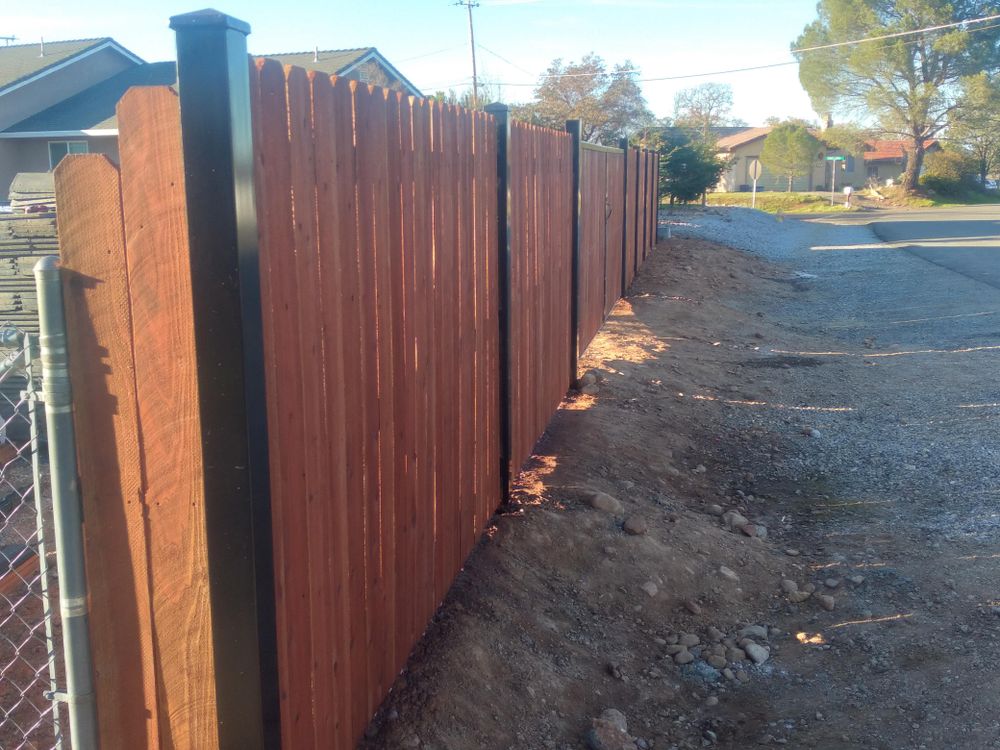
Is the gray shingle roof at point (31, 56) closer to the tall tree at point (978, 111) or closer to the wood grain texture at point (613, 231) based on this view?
the wood grain texture at point (613, 231)

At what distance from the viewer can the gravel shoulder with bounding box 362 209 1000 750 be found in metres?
3.66

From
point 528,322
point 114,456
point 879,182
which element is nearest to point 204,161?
point 114,456

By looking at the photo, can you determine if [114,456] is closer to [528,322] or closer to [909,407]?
[528,322]

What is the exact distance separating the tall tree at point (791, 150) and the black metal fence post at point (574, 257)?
66197 mm

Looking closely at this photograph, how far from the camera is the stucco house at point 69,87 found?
81.5 feet

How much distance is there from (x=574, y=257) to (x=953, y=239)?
24585mm

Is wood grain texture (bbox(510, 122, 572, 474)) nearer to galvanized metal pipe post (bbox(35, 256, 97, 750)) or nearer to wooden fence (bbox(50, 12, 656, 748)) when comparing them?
wooden fence (bbox(50, 12, 656, 748))

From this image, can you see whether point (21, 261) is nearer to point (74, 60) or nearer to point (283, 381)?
point (283, 381)

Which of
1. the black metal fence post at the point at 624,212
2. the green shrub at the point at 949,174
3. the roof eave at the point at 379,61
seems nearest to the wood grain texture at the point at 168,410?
the black metal fence post at the point at 624,212

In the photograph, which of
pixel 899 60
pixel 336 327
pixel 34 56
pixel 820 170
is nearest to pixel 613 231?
pixel 336 327

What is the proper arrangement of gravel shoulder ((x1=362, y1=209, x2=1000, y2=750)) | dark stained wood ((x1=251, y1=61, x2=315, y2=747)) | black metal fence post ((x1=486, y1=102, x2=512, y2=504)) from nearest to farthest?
1. dark stained wood ((x1=251, y1=61, x2=315, y2=747))
2. gravel shoulder ((x1=362, y1=209, x2=1000, y2=750))
3. black metal fence post ((x1=486, y1=102, x2=512, y2=504))

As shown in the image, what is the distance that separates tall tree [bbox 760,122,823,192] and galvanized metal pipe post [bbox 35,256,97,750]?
7236 cm

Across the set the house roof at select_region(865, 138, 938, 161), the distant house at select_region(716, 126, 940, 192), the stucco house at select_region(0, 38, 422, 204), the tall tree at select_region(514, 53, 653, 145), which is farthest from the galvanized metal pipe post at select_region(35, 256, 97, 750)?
the house roof at select_region(865, 138, 938, 161)

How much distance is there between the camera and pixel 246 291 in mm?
1988
